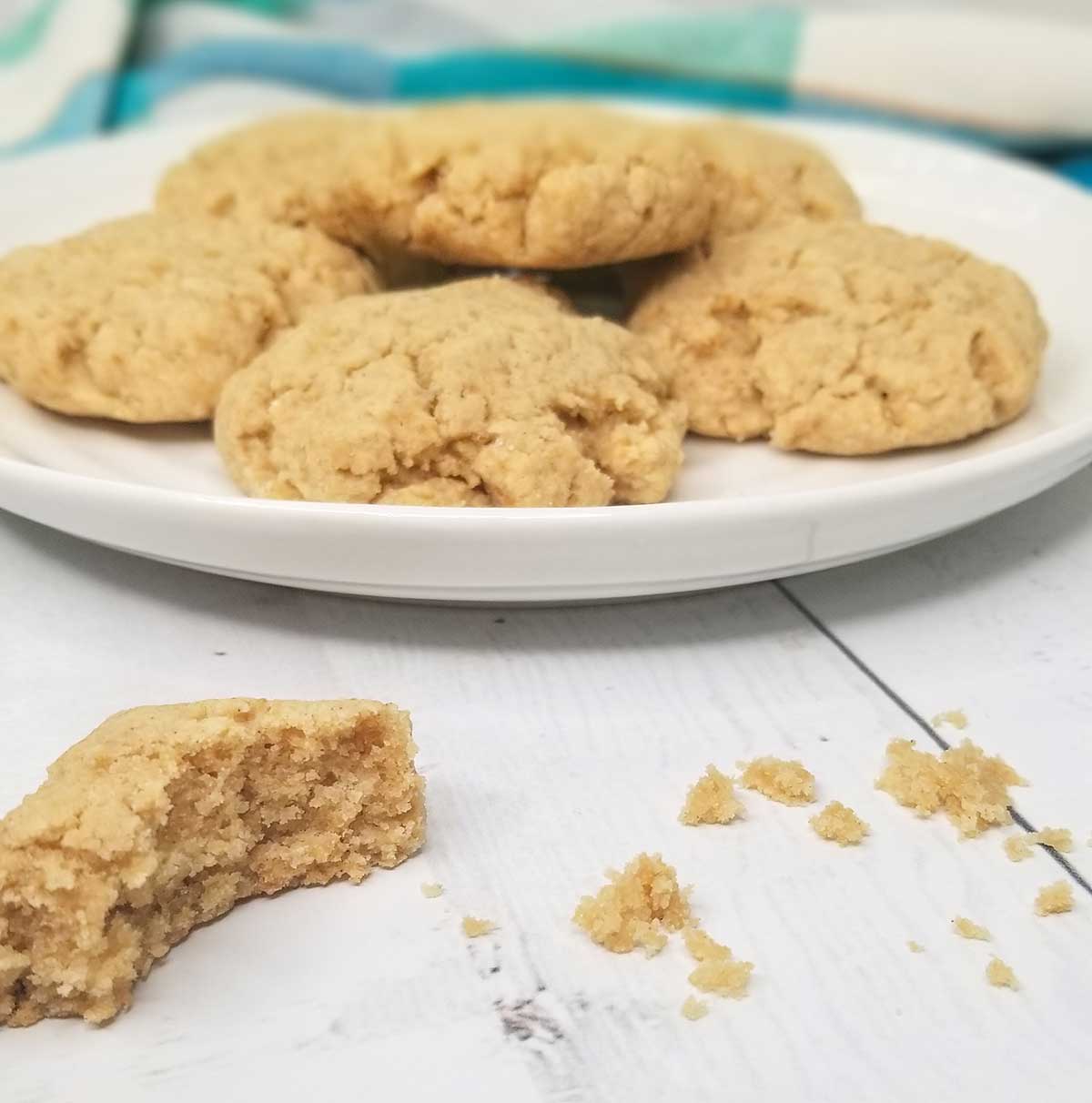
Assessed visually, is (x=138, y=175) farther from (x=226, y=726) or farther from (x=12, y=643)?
(x=226, y=726)

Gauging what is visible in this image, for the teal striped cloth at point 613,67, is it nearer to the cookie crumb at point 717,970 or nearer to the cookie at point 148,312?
the cookie at point 148,312

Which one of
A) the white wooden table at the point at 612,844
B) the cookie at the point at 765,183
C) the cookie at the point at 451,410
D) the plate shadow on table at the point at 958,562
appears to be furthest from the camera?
the cookie at the point at 765,183

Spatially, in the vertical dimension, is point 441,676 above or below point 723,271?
below

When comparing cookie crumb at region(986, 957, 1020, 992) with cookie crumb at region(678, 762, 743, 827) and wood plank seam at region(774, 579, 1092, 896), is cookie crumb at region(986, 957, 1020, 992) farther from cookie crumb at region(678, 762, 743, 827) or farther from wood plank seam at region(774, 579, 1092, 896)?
cookie crumb at region(678, 762, 743, 827)

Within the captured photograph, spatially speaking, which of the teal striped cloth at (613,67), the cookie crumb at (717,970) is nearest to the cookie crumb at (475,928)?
the cookie crumb at (717,970)

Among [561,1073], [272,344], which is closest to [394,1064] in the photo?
[561,1073]

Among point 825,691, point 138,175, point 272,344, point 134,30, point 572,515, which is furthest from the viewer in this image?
point 134,30

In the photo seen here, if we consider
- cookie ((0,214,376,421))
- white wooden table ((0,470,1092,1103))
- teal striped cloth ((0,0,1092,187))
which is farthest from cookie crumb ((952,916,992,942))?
teal striped cloth ((0,0,1092,187))
